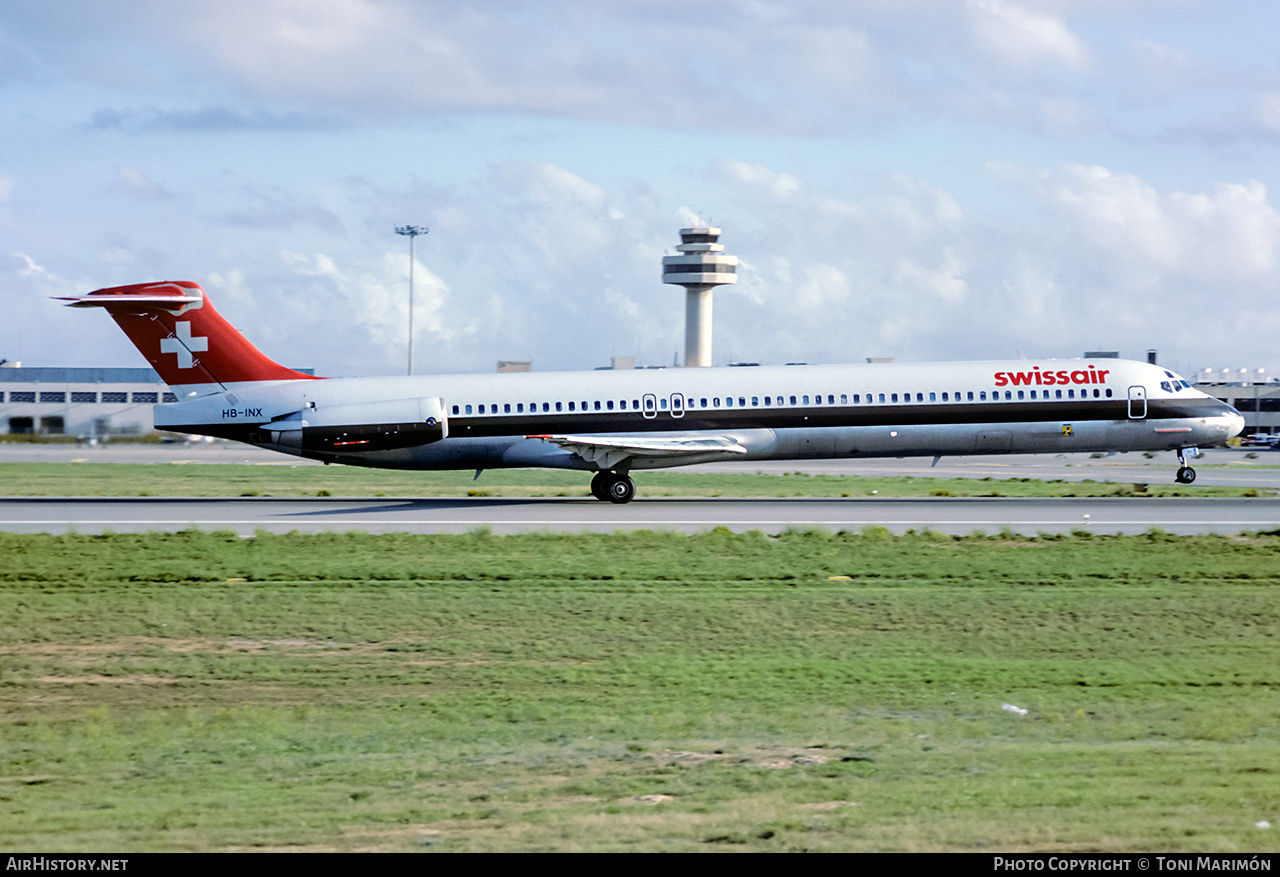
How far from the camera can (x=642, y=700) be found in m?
11.4

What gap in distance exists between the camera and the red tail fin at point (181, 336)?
105ft

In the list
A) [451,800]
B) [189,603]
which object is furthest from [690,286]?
[451,800]

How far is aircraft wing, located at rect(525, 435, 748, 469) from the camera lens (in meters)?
31.7

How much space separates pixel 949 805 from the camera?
7.75m

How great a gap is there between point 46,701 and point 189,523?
16333mm

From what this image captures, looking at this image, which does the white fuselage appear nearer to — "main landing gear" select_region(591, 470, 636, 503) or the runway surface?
"main landing gear" select_region(591, 470, 636, 503)

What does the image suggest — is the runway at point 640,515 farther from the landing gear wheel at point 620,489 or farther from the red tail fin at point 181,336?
the red tail fin at point 181,336

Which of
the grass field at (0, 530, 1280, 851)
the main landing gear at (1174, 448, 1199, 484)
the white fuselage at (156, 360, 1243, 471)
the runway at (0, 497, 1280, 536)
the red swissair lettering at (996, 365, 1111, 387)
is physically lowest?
the grass field at (0, 530, 1280, 851)

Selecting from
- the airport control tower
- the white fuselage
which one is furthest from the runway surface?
the airport control tower

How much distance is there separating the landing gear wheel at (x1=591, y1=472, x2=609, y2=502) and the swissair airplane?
0.14 feet

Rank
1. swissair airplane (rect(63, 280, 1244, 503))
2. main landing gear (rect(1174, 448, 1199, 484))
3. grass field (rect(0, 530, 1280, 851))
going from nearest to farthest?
grass field (rect(0, 530, 1280, 851))
swissair airplane (rect(63, 280, 1244, 503))
main landing gear (rect(1174, 448, 1199, 484))

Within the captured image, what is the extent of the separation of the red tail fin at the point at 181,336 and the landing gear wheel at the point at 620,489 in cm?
987
